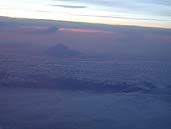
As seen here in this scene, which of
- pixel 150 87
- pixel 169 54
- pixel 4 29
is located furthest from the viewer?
pixel 4 29

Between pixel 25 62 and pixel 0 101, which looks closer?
pixel 0 101

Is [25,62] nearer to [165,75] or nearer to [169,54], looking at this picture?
[165,75]

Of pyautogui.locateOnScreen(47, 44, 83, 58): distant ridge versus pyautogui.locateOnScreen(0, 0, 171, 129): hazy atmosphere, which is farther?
pyautogui.locateOnScreen(47, 44, 83, 58): distant ridge

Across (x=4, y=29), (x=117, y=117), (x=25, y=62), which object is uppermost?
(x=4, y=29)

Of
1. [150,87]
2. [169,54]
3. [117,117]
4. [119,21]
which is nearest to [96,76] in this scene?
[150,87]

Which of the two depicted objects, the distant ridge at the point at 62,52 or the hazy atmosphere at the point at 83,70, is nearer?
the hazy atmosphere at the point at 83,70

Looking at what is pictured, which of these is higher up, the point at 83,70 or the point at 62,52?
the point at 62,52

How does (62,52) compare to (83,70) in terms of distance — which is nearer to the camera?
(83,70)

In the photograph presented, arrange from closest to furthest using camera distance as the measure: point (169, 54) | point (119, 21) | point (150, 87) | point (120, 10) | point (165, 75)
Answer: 1. point (150, 87)
2. point (165, 75)
3. point (169, 54)
4. point (119, 21)
5. point (120, 10)
